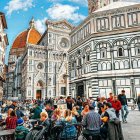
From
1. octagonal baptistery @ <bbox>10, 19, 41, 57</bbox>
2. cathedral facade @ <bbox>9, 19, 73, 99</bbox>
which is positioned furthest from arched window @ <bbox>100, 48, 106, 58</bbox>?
octagonal baptistery @ <bbox>10, 19, 41, 57</bbox>

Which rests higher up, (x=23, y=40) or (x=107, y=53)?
(x=23, y=40)

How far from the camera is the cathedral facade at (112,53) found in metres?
21.1

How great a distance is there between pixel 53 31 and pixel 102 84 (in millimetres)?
40955

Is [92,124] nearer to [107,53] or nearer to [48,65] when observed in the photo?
[107,53]

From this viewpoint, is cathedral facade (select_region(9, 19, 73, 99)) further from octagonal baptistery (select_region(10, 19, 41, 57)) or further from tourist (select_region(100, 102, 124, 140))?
tourist (select_region(100, 102, 124, 140))

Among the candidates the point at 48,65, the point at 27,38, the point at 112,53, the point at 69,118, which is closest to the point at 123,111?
the point at 69,118

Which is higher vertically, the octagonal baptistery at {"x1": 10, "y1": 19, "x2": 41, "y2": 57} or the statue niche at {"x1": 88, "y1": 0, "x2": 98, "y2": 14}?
the statue niche at {"x1": 88, "y1": 0, "x2": 98, "y2": 14}

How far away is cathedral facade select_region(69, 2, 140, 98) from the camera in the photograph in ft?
69.4

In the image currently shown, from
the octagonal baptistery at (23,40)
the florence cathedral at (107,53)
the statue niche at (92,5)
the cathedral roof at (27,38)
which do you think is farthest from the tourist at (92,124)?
the cathedral roof at (27,38)

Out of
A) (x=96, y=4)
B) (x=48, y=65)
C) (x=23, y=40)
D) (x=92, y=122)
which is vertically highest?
(x=96, y=4)

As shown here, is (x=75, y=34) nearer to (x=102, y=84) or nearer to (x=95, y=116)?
(x=102, y=84)

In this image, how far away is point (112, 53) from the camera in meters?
22.1

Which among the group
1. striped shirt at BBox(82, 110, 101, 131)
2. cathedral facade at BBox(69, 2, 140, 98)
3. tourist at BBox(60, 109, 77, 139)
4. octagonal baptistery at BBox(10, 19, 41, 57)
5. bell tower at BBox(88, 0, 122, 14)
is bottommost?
tourist at BBox(60, 109, 77, 139)

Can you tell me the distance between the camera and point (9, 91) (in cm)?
7631
